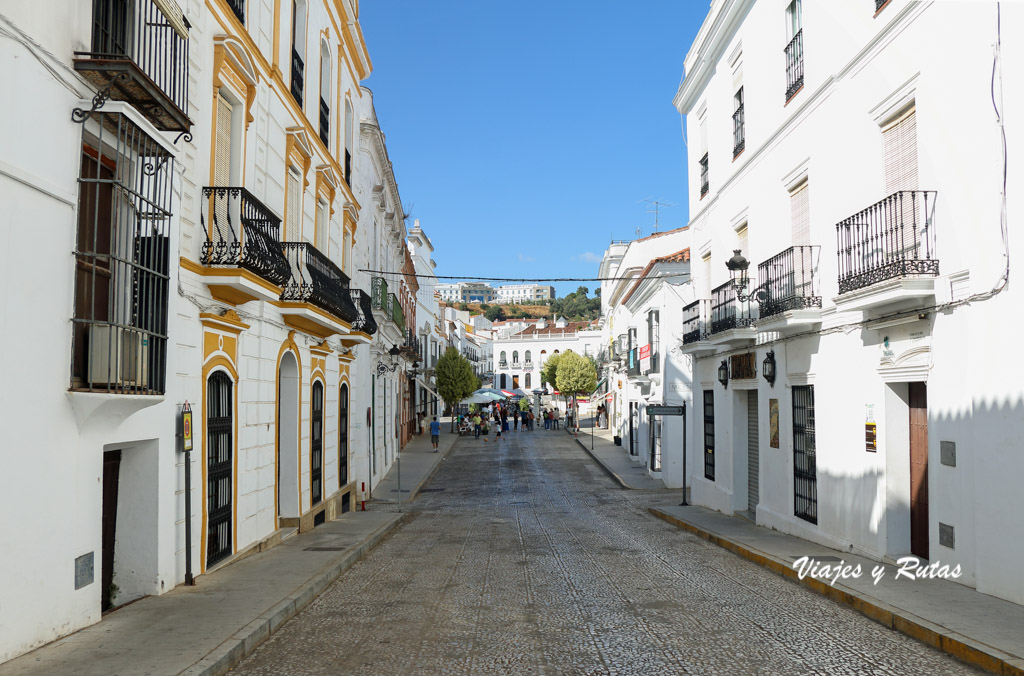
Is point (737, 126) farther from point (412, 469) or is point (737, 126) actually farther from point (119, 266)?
point (412, 469)

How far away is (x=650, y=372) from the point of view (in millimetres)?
25359

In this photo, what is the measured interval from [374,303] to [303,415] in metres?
8.80

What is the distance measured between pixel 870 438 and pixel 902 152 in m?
3.52

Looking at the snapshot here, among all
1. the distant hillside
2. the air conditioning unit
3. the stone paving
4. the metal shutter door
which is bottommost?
the stone paving

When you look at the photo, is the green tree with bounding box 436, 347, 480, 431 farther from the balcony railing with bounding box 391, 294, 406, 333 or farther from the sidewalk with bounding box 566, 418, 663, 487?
the balcony railing with bounding box 391, 294, 406, 333

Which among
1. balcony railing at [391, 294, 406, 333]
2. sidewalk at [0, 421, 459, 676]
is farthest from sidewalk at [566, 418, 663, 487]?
sidewalk at [0, 421, 459, 676]

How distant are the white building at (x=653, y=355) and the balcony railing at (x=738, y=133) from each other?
604 cm

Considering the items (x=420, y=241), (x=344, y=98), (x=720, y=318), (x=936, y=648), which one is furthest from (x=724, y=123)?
(x=420, y=241)

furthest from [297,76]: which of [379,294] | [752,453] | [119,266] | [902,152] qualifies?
[752,453]

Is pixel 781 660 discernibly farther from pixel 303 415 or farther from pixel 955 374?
pixel 303 415

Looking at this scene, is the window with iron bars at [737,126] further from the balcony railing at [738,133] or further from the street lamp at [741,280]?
the street lamp at [741,280]

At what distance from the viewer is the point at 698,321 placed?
16750mm

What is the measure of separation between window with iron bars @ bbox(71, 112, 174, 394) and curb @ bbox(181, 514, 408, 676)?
85.4 inches

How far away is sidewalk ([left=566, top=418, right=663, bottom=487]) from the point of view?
23.4 m
